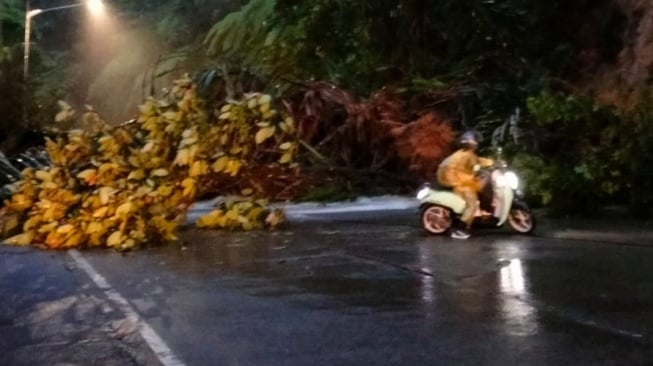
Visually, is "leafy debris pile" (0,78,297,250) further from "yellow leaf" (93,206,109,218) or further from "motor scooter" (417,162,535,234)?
"motor scooter" (417,162,535,234)

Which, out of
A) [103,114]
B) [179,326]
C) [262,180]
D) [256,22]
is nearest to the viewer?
[179,326]

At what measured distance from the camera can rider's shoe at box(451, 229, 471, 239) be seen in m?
10.1

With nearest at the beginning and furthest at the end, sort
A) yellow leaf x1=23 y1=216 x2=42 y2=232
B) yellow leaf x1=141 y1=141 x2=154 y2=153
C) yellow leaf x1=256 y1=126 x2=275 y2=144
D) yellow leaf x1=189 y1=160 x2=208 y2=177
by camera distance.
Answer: yellow leaf x1=23 y1=216 x2=42 y2=232
yellow leaf x1=189 y1=160 x2=208 y2=177
yellow leaf x1=141 y1=141 x2=154 y2=153
yellow leaf x1=256 y1=126 x2=275 y2=144

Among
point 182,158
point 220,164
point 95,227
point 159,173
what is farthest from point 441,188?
point 95,227

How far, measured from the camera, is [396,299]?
6789 mm

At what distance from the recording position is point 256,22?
19484mm

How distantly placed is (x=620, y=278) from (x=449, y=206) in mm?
3095

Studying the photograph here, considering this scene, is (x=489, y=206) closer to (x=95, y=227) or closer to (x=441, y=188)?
(x=441, y=188)

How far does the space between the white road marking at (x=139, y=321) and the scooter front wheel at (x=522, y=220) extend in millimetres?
3927

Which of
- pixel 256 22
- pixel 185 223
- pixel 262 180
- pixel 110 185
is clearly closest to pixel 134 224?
pixel 110 185

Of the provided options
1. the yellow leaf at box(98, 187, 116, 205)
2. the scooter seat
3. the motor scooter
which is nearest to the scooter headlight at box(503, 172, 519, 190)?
the motor scooter

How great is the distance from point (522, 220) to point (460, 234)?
23.5 inches

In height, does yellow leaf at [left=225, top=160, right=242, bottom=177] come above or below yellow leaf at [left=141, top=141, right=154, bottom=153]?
below

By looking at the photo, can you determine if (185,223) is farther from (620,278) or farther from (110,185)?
(620,278)
